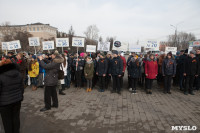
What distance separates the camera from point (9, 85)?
3156 mm

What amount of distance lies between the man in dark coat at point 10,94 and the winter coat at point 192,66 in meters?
7.71

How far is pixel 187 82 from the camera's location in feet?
23.5

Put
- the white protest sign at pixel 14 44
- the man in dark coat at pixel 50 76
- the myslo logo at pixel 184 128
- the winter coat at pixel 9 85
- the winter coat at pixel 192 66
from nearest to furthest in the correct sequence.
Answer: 1. the winter coat at pixel 9 85
2. the myslo logo at pixel 184 128
3. the man in dark coat at pixel 50 76
4. the winter coat at pixel 192 66
5. the white protest sign at pixel 14 44

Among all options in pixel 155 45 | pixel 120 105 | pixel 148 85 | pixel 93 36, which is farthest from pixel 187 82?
pixel 93 36

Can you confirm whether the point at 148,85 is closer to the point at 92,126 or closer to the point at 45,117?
the point at 92,126

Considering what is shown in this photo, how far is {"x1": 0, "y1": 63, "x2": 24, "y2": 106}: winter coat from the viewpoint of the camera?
3.08 metres

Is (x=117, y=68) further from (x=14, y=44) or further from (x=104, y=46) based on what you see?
(x=14, y=44)

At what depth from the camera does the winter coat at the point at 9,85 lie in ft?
10.1

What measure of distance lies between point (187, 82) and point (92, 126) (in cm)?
594

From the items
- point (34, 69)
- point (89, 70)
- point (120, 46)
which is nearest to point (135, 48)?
point (120, 46)

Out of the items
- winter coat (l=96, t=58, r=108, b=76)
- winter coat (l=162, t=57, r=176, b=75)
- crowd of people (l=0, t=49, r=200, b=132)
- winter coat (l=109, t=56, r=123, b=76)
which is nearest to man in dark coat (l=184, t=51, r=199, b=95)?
crowd of people (l=0, t=49, r=200, b=132)

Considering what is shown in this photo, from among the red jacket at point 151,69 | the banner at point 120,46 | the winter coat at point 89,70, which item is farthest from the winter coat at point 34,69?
the red jacket at point 151,69

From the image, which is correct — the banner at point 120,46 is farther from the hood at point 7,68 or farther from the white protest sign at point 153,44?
the hood at point 7,68

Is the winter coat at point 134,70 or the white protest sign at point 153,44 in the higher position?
the white protest sign at point 153,44
